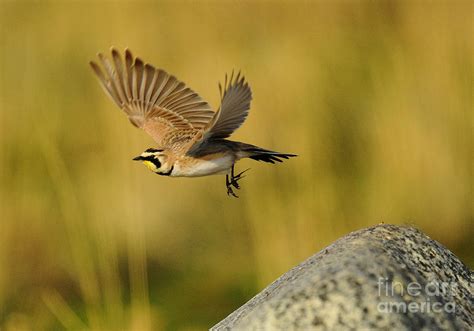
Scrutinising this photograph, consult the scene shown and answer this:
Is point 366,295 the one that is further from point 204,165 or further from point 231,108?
point 204,165

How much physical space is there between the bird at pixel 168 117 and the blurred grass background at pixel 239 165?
152 centimetres

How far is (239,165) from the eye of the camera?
8383 millimetres

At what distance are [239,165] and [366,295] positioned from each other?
4.79 m

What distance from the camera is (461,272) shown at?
4199 millimetres

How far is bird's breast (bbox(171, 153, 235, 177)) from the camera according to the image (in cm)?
507

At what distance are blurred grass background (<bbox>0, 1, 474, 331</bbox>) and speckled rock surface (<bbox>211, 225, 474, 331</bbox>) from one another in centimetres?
334

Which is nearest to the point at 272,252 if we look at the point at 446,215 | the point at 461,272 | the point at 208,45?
the point at 446,215

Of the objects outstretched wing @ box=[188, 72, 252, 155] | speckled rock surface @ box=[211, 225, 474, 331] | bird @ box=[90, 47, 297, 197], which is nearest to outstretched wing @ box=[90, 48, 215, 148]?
bird @ box=[90, 47, 297, 197]

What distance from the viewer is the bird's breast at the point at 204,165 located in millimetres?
5074

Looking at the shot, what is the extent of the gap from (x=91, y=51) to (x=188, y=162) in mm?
4568

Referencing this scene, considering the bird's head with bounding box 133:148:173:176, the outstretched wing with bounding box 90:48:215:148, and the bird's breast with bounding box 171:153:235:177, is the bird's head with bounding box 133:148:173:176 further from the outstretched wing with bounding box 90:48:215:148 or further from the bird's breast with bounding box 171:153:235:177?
the outstretched wing with bounding box 90:48:215:148

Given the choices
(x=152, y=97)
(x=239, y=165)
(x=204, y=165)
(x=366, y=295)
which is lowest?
(x=366, y=295)

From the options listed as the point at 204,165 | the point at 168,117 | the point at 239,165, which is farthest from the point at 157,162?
the point at 239,165

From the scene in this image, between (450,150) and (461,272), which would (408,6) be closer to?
(450,150)
